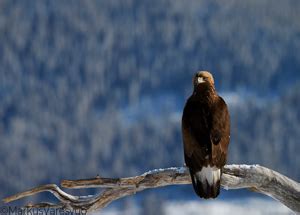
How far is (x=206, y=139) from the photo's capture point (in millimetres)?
11164

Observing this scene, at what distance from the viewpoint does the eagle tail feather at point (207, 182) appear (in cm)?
1077

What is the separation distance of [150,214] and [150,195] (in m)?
18.0

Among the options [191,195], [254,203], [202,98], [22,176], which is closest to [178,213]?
[191,195]

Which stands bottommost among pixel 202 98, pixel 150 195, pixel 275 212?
pixel 202 98

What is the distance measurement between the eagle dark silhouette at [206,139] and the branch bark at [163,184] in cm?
29

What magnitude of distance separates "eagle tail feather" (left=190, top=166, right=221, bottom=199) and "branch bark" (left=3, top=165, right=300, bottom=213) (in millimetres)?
301

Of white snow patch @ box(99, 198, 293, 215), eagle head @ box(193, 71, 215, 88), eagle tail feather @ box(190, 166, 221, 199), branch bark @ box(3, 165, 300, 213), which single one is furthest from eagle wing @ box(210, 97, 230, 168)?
white snow patch @ box(99, 198, 293, 215)

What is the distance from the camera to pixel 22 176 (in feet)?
642

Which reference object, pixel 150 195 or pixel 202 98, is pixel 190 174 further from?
pixel 150 195

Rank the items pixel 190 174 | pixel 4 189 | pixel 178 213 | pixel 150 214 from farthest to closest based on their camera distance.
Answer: pixel 178 213, pixel 4 189, pixel 150 214, pixel 190 174

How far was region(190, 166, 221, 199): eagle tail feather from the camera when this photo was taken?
10.8m

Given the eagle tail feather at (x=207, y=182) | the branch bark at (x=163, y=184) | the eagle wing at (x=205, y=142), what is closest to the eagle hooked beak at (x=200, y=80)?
the eagle wing at (x=205, y=142)

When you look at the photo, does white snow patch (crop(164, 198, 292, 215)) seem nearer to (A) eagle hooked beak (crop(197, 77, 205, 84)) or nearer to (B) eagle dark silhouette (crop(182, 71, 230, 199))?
(A) eagle hooked beak (crop(197, 77, 205, 84))

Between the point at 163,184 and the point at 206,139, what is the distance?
1.10 metres
